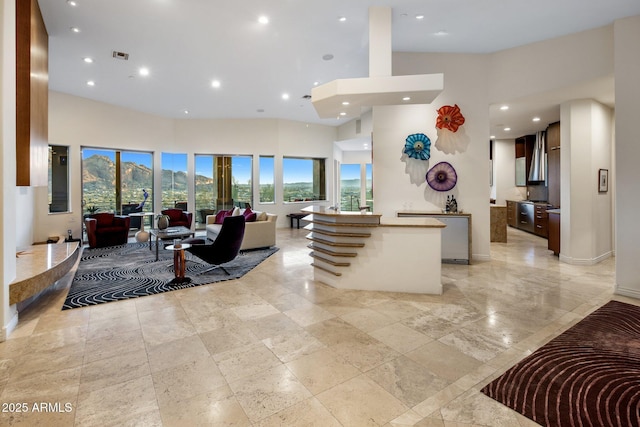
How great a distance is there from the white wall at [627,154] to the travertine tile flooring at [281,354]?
37 cm

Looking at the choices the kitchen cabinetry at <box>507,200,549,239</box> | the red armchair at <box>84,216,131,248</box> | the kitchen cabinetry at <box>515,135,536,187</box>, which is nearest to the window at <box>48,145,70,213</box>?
the red armchair at <box>84,216,131,248</box>

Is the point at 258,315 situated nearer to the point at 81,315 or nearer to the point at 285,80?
the point at 81,315

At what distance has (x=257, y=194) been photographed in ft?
34.0

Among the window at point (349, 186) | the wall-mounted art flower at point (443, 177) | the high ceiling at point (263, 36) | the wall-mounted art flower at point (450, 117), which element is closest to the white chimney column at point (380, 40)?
the high ceiling at point (263, 36)

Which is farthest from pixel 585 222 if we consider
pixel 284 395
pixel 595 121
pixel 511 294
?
pixel 284 395

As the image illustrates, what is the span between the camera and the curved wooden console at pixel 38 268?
3.06m

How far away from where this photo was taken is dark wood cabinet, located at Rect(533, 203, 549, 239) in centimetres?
785

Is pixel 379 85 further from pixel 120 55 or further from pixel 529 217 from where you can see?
pixel 529 217

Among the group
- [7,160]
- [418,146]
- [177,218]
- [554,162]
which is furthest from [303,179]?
[7,160]

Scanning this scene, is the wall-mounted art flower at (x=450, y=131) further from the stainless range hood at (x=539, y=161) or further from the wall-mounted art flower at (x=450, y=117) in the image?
the stainless range hood at (x=539, y=161)

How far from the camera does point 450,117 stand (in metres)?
5.61

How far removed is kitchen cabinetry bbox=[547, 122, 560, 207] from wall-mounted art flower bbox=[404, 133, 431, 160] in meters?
3.65

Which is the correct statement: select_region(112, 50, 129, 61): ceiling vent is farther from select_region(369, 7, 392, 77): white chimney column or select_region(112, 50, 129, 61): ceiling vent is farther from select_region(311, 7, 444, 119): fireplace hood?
select_region(369, 7, 392, 77): white chimney column

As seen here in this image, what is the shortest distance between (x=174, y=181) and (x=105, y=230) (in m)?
3.06
